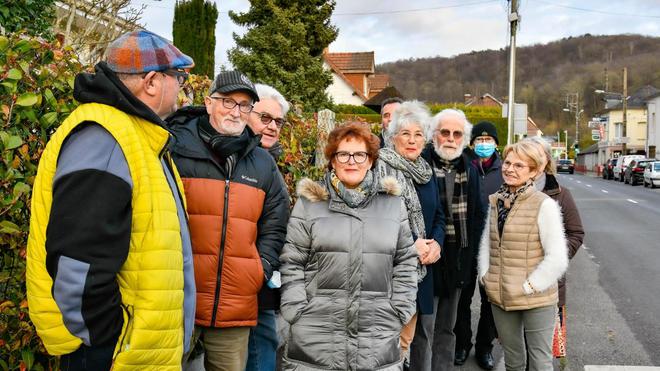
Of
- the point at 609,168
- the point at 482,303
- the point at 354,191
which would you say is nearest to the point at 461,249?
the point at 482,303

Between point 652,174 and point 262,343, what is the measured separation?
34.6 metres

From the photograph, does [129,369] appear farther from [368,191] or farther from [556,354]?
[556,354]

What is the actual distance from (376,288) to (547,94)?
14294 centimetres

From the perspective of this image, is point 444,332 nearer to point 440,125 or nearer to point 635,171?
point 440,125

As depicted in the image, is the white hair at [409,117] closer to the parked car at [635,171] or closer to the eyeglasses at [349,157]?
the eyeglasses at [349,157]

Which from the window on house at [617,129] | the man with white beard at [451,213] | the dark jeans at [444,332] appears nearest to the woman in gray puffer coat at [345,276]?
the man with white beard at [451,213]

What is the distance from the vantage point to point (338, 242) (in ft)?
9.56

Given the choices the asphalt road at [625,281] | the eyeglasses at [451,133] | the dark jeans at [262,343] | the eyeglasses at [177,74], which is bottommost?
the asphalt road at [625,281]

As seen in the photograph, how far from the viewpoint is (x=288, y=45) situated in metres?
22.2

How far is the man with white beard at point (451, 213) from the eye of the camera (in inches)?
163

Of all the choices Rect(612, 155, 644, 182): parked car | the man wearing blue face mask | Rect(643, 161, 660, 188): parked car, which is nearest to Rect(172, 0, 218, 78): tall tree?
the man wearing blue face mask

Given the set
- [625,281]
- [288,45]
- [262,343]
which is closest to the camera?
[262,343]

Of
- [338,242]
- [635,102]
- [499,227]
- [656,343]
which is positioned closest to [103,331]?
[338,242]

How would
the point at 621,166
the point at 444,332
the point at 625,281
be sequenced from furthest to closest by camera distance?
the point at 621,166 < the point at 625,281 < the point at 444,332
